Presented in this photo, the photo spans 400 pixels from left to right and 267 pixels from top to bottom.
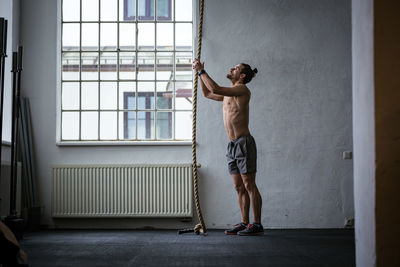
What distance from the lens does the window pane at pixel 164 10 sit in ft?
20.7

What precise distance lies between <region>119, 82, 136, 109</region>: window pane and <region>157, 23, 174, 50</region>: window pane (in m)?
0.56

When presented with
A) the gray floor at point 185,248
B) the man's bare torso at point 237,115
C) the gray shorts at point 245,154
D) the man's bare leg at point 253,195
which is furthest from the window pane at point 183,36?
the gray floor at point 185,248

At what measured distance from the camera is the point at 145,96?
6.28 m

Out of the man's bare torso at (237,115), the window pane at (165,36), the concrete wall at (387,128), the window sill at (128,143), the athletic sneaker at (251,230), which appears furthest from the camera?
the window pane at (165,36)

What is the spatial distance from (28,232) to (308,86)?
10.7ft

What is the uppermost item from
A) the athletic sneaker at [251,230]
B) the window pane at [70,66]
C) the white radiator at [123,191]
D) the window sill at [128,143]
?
the window pane at [70,66]

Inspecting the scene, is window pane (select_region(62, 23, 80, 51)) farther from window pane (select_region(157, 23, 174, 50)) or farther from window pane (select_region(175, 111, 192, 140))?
window pane (select_region(175, 111, 192, 140))

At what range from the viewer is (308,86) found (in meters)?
6.10

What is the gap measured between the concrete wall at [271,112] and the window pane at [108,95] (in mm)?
499

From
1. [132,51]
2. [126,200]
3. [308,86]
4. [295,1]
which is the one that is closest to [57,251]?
[126,200]

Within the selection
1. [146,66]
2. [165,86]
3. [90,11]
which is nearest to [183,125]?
[165,86]

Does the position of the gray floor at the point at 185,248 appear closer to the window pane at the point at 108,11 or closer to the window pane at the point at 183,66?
the window pane at the point at 183,66

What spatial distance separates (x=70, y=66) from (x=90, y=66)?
0.22 m

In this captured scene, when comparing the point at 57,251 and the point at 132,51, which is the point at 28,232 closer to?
the point at 57,251
